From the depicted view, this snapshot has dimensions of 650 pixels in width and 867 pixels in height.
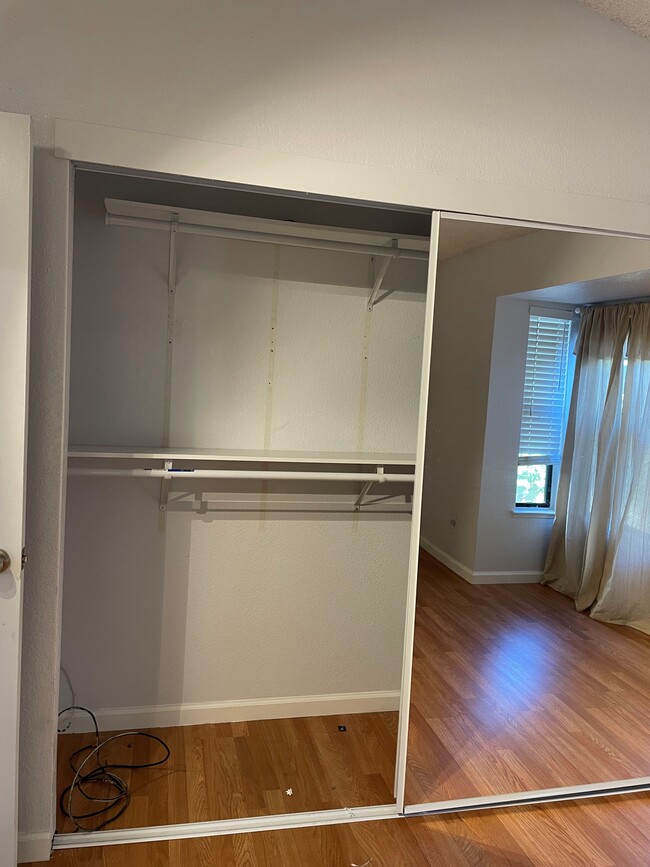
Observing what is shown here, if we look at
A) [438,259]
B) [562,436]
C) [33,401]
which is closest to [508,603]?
[562,436]

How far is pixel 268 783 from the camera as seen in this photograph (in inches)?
90.6

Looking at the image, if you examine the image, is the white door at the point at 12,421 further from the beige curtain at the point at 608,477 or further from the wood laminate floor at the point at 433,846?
the beige curtain at the point at 608,477

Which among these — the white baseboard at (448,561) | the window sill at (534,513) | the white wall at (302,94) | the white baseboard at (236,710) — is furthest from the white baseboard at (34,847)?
the window sill at (534,513)

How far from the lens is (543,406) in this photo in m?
2.22

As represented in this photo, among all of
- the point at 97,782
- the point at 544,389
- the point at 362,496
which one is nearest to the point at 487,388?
the point at 544,389

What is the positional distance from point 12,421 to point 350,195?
1.12 metres

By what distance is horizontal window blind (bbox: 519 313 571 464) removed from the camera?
7.18 feet

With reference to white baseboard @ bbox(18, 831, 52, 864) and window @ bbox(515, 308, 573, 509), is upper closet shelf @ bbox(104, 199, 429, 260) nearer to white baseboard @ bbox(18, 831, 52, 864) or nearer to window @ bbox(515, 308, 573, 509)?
window @ bbox(515, 308, 573, 509)

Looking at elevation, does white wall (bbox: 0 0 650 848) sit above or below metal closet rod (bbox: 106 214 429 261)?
above

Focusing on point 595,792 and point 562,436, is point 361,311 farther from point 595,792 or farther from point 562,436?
point 595,792

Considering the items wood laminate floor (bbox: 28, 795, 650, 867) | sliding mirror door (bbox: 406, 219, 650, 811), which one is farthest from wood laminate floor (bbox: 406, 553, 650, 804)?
wood laminate floor (bbox: 28, 795, 650, 867)

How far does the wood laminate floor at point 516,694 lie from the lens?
7.45 feet

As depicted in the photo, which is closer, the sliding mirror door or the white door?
the white door

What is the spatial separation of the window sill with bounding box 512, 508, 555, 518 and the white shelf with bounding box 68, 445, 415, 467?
44cm
